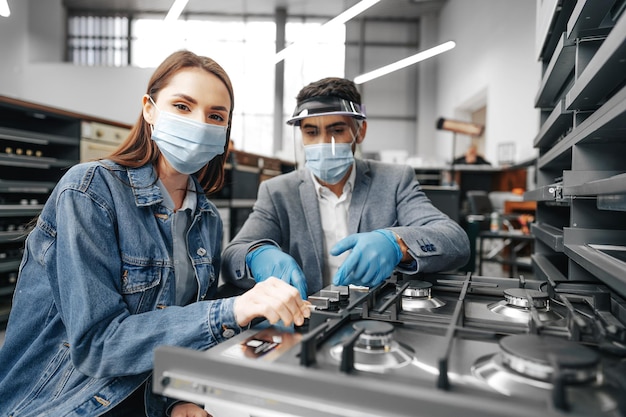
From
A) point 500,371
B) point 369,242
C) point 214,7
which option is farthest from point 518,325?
point 214,7

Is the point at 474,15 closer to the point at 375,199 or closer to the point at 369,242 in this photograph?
the point at 375,199

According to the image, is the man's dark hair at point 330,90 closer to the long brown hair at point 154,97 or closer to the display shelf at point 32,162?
the long brown hair at point 154,97

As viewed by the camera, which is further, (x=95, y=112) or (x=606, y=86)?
(x=95, y=112)

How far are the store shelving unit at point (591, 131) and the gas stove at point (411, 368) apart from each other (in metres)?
0.13

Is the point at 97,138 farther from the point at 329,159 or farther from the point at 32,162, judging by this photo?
the point at 329,159

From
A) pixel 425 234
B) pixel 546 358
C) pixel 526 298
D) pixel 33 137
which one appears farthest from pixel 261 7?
pixel 546 358

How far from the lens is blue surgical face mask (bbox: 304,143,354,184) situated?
5.00ft

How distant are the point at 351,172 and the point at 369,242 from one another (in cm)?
64

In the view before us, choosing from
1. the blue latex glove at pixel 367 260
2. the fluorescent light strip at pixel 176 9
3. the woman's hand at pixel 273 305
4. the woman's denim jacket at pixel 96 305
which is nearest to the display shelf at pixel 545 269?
the blue latex glove at pixel 367 260

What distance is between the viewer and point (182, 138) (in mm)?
1133

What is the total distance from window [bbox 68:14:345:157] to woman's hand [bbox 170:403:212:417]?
919cm

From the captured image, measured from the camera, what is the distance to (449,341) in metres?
0.53

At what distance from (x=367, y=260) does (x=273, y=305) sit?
42cm

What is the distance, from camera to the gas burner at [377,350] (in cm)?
55
